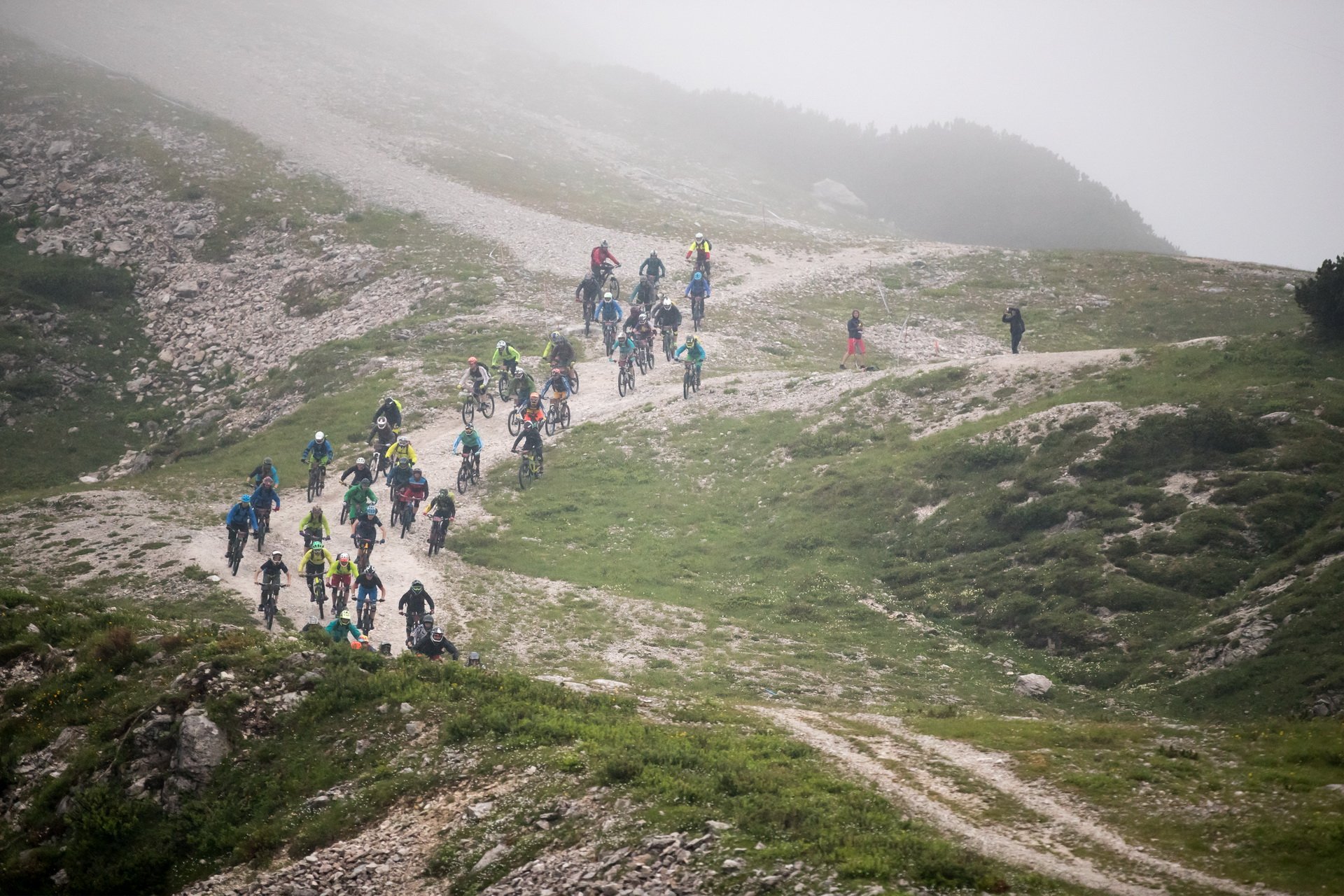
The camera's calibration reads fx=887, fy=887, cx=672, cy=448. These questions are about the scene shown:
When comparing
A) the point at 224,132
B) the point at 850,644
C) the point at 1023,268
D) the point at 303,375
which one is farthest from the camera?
the point at 224,132

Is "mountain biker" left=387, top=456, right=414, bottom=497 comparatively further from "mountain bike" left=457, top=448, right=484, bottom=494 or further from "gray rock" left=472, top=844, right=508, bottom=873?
"gray rock" left=472, top=844, right=508, bottom=873

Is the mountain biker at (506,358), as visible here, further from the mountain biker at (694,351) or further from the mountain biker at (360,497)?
the mountain biker at (360,497)

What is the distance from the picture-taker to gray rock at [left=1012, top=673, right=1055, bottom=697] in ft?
64.3

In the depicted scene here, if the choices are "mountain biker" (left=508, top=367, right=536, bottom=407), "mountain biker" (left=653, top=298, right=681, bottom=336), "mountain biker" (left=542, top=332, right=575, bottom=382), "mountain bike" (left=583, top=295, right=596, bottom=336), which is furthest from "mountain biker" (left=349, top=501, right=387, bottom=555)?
"mountain bike" (left=583, top=295, right=596, bottom=336)

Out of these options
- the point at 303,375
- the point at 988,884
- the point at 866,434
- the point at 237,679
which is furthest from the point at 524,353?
the point at 988,884

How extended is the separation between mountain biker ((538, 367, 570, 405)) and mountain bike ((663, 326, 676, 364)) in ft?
27.3

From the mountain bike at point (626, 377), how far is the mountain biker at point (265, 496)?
1740cm

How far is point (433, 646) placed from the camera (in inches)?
765

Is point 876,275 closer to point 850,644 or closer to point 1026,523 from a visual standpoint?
point 1026,523

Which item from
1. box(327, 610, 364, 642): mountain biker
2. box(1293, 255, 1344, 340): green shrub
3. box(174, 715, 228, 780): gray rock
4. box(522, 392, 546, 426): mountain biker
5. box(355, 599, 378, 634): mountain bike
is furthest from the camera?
box(522, 392, 546, 426): mountain biker

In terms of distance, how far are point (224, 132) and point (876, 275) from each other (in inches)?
2019

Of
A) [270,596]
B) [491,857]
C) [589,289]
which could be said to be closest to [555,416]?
[589,289]

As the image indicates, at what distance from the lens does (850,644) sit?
23.2 m

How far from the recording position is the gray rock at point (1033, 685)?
772 inches
